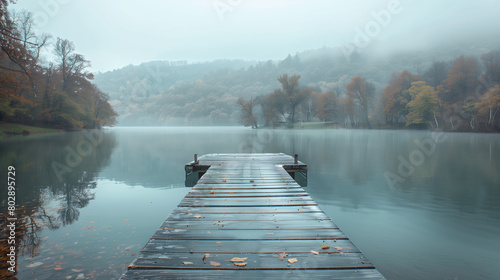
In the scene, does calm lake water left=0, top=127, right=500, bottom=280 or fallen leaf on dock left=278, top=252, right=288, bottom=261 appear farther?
calm lake water left=0, top=127, right=500, bottom=280

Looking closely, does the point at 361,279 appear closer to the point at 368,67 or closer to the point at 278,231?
the point at 278,231

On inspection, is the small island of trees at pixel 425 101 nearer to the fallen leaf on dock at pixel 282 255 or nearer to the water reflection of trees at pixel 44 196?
the water reflection of trees at pixel 44 196

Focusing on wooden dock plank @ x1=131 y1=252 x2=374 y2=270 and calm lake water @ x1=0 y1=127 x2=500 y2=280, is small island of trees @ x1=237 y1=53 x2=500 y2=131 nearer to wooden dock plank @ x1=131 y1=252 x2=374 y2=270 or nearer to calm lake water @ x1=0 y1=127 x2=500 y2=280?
calm lake water @ x1=0 y1=127 x2=500 y2=280

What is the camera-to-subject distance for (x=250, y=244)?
3826 millimetres

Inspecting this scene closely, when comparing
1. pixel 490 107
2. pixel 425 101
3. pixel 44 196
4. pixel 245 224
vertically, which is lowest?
pixel 44 196

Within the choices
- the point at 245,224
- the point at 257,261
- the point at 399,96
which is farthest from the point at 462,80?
the point at 257,261

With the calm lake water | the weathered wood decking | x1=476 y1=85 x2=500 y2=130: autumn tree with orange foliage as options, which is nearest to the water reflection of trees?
the calm lake water

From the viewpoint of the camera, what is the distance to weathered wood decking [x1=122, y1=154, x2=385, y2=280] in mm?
3080

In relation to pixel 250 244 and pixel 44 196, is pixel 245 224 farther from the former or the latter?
pixel 44 196

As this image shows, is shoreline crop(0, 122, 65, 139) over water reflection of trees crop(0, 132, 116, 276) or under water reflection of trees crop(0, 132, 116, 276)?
over

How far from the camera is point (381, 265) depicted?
5254 mm

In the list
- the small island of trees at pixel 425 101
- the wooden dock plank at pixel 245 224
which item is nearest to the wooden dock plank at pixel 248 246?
the wooden dock plank at pixel 245 224

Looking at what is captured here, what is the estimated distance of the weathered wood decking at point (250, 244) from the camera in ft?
10.1

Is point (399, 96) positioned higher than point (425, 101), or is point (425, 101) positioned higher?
point (399, 96)
